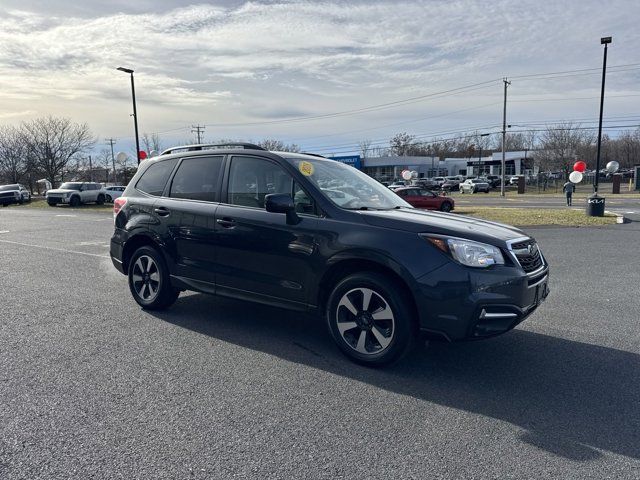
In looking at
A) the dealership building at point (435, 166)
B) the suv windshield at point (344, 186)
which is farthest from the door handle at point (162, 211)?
the dealership building at point (435, 166)

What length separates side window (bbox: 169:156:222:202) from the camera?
5.23m

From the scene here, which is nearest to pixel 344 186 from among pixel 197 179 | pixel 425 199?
pixel 197 179

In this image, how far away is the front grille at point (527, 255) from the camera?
3.95 meters

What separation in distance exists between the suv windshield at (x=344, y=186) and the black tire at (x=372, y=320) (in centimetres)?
78

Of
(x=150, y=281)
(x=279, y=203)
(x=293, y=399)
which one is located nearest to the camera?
(x=293, y=399)

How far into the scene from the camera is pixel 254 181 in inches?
193

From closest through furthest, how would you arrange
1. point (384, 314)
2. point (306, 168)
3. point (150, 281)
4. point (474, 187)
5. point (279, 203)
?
point (384, 314), point (279, 203), point (306, 168), point (150, 281), point (474, 187)

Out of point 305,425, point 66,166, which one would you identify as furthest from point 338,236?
point 66,166

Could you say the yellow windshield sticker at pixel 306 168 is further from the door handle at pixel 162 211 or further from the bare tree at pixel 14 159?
the bare tree at pixel 14 159

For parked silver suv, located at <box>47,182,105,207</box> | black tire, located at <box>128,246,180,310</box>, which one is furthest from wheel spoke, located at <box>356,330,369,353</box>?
parked silver suv, located at <box>47,182,105,207</box>

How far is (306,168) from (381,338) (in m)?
1.79

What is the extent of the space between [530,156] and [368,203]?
95047 millimetres

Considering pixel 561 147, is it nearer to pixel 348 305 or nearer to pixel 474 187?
pixel 474 187

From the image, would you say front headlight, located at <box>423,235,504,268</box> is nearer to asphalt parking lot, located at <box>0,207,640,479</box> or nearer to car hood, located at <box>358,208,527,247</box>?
car hood, located at <box>358,208,527,247</box>
